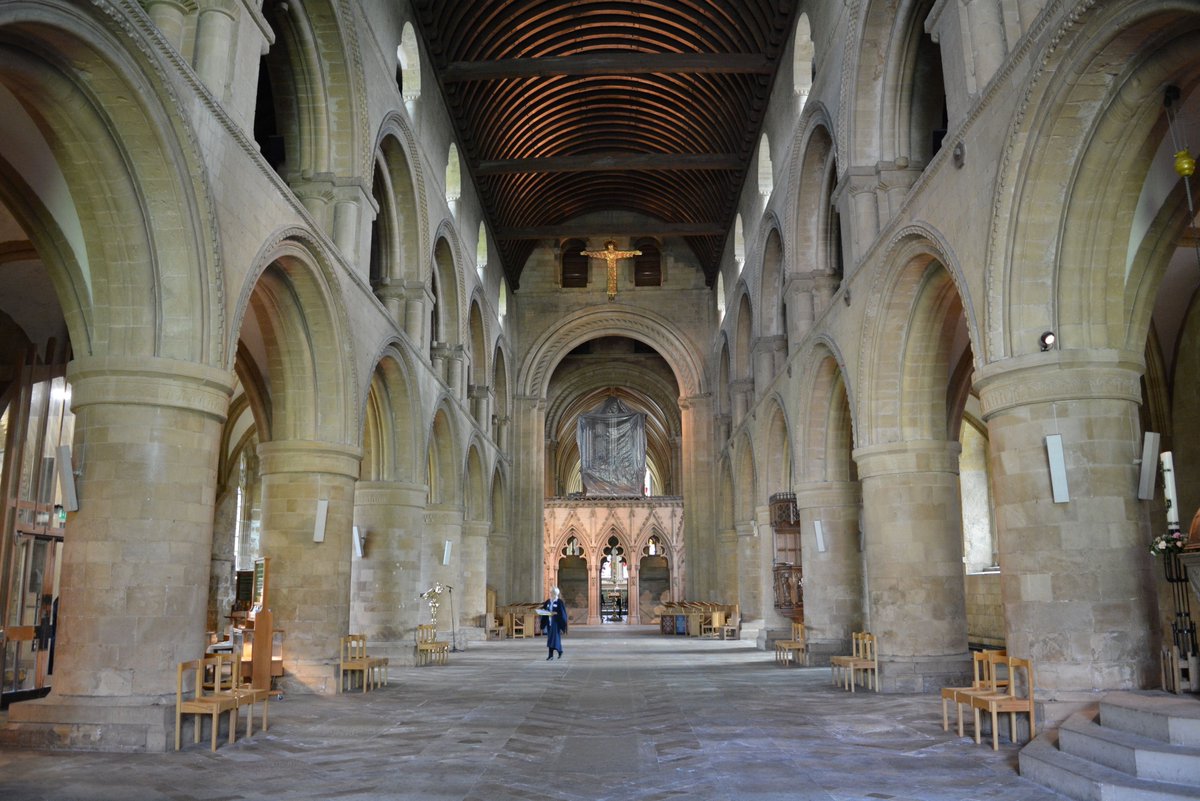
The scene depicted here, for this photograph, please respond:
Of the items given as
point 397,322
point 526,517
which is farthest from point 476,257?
point 526,517

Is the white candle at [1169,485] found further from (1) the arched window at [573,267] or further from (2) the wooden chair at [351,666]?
(1) the arched window at [573,267]

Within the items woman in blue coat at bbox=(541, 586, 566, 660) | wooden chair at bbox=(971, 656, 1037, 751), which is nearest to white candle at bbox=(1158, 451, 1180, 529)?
wooden chair at bbox=(971, 656, 1037, 751)

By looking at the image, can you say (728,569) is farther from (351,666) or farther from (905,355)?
(351,666)

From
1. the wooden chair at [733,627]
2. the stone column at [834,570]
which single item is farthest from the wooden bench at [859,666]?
the wooden chair at [733,627]

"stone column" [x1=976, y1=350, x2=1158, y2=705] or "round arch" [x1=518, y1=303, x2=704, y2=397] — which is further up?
"round arch" [x1=518, y1=303, x2=704, y2=397]

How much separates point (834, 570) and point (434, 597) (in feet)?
25.5

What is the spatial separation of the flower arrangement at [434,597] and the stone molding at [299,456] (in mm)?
6995

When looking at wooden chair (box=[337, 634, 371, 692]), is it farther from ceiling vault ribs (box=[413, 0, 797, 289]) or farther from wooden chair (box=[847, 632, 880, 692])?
ceiling vault ribs (box=[413, 0, 797, 289])

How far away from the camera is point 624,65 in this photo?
16297mm

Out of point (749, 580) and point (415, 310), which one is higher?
point (415, 310)

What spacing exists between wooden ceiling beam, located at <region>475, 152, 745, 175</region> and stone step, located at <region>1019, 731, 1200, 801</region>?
50.2 ft

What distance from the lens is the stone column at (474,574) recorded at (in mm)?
22453

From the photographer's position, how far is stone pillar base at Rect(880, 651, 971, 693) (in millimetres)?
10328

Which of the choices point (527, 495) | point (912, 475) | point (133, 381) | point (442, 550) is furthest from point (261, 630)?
point (527, 495)
